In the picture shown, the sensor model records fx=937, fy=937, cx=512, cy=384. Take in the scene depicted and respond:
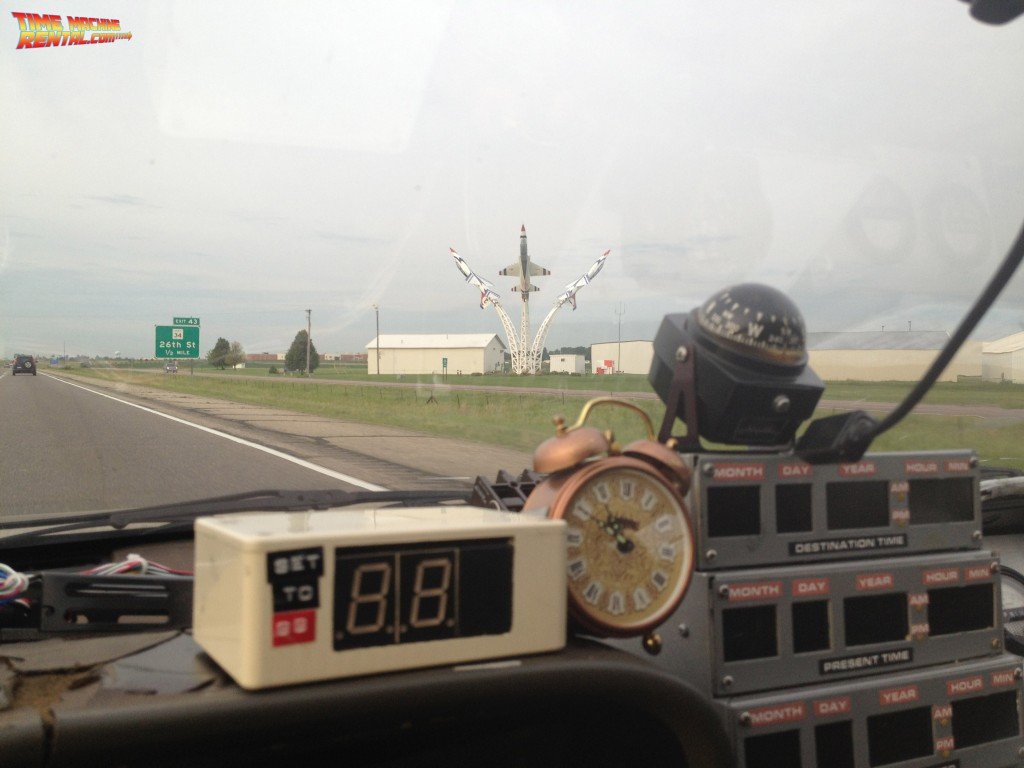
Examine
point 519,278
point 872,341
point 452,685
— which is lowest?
point 452,685

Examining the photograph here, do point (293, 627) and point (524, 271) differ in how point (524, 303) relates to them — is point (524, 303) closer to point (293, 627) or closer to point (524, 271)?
point (524, 271)

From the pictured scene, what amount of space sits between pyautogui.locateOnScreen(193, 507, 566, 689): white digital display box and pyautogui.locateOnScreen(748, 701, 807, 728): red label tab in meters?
0.58

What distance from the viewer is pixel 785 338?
209 cm

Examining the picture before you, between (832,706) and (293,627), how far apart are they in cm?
128

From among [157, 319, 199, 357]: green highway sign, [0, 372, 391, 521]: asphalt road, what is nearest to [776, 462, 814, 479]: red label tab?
[157, 319, 199, 357]: green highway sign

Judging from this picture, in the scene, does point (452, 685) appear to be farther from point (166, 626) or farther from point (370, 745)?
point (166, 626)

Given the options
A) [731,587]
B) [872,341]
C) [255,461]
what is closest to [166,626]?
[731,587]

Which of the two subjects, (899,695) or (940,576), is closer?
(899,695)

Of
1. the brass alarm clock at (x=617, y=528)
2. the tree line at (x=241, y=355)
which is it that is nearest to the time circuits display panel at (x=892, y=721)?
the brass alarm clock at (x=617, y=528)

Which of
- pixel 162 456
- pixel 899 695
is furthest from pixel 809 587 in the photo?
pixel 162 456

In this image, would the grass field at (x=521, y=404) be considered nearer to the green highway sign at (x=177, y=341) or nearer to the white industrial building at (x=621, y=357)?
the white industrial building at (x=621, y=357)

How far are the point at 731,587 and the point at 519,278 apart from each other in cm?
110

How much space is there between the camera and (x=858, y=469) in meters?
2.16

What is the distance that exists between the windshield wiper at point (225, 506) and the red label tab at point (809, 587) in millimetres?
1425
